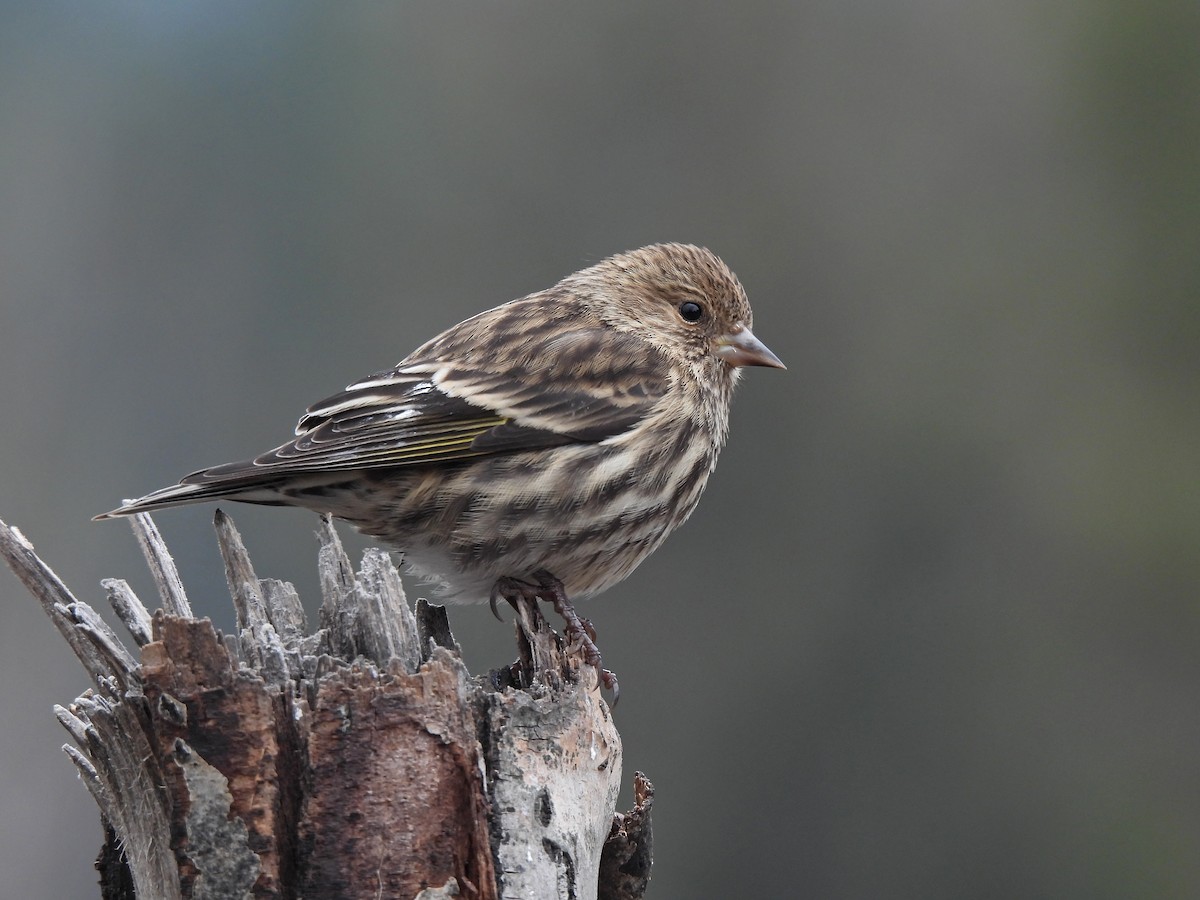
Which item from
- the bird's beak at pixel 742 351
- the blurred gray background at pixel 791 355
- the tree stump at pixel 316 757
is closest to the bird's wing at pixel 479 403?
the bird's beak at pixel 742 351

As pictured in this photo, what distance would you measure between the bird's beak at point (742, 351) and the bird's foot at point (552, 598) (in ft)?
4.56

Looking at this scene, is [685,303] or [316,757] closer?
[316,757]

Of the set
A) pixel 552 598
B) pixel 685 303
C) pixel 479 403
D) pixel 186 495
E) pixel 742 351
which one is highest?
pixel 685 303

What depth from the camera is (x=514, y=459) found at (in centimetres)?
506

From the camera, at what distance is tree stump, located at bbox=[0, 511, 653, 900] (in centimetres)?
336

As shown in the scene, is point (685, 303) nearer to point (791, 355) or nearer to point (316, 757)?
point (316, 757)

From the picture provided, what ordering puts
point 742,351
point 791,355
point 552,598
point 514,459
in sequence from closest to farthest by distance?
point 514,459 < point 552,598 < point 742,351 < point 791,355

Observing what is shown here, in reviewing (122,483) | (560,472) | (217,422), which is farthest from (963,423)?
(560,472)

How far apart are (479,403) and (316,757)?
6.47 feet

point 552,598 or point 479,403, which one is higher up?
point 479,403

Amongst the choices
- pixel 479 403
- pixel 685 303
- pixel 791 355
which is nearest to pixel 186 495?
pixel 479 403

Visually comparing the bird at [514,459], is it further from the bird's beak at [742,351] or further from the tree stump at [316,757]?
the tree stump at [316,757]

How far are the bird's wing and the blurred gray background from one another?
4006 mm

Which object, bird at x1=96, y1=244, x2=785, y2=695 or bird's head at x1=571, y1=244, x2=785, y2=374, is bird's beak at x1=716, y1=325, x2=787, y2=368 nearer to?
bird's head at x1=571, y1=244, x2=785, y2=374
